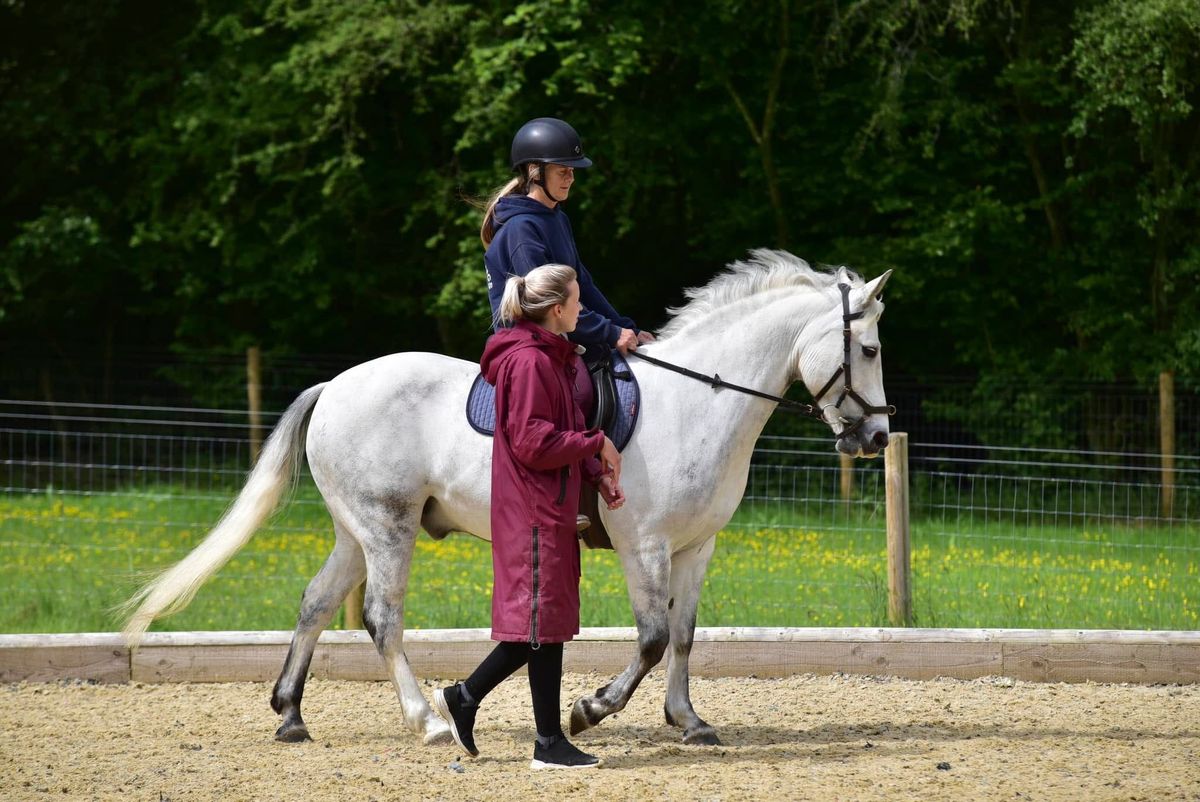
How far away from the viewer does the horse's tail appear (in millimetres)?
5883

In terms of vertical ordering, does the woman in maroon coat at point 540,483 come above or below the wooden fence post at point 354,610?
above

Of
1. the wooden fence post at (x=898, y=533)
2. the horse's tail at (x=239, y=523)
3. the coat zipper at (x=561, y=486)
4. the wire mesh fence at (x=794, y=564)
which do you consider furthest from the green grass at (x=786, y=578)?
the coat zipper at (x=561, y=486)

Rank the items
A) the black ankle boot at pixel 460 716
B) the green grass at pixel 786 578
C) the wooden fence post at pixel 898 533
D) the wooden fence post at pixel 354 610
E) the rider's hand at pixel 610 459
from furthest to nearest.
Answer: the green grass at pixel 786 578 < the wooden fence post at pixel 354 610 < the wooden fence post at pixel 898 533 < the black ankle boot at pixel 460 716 < the rider's hand at pixel 610 459

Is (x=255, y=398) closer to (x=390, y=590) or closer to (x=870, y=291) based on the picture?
(x=390, y=590)

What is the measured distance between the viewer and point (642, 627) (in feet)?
17.2

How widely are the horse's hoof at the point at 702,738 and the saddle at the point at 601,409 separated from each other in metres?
0.83

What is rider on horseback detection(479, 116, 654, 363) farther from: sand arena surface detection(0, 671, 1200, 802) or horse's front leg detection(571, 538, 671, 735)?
sand arena surface detection(0, 671, 1200, 802)

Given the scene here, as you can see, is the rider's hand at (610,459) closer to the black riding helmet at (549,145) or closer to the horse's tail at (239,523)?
the black riding helmet at (549,145)

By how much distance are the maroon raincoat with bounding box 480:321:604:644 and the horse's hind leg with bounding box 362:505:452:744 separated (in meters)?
0.87

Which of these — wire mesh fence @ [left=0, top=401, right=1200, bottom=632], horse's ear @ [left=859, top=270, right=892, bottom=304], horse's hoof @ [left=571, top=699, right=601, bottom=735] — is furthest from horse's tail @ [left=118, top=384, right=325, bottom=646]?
horse's ear @ [left=859, top=270, right=892, bottom=304]

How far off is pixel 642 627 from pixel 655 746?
55 centimetres

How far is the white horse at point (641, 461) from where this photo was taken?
5.29 m

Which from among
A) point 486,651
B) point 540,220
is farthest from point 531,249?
point 486,651

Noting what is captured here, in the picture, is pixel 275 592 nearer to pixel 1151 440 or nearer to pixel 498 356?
pixel 498 356
